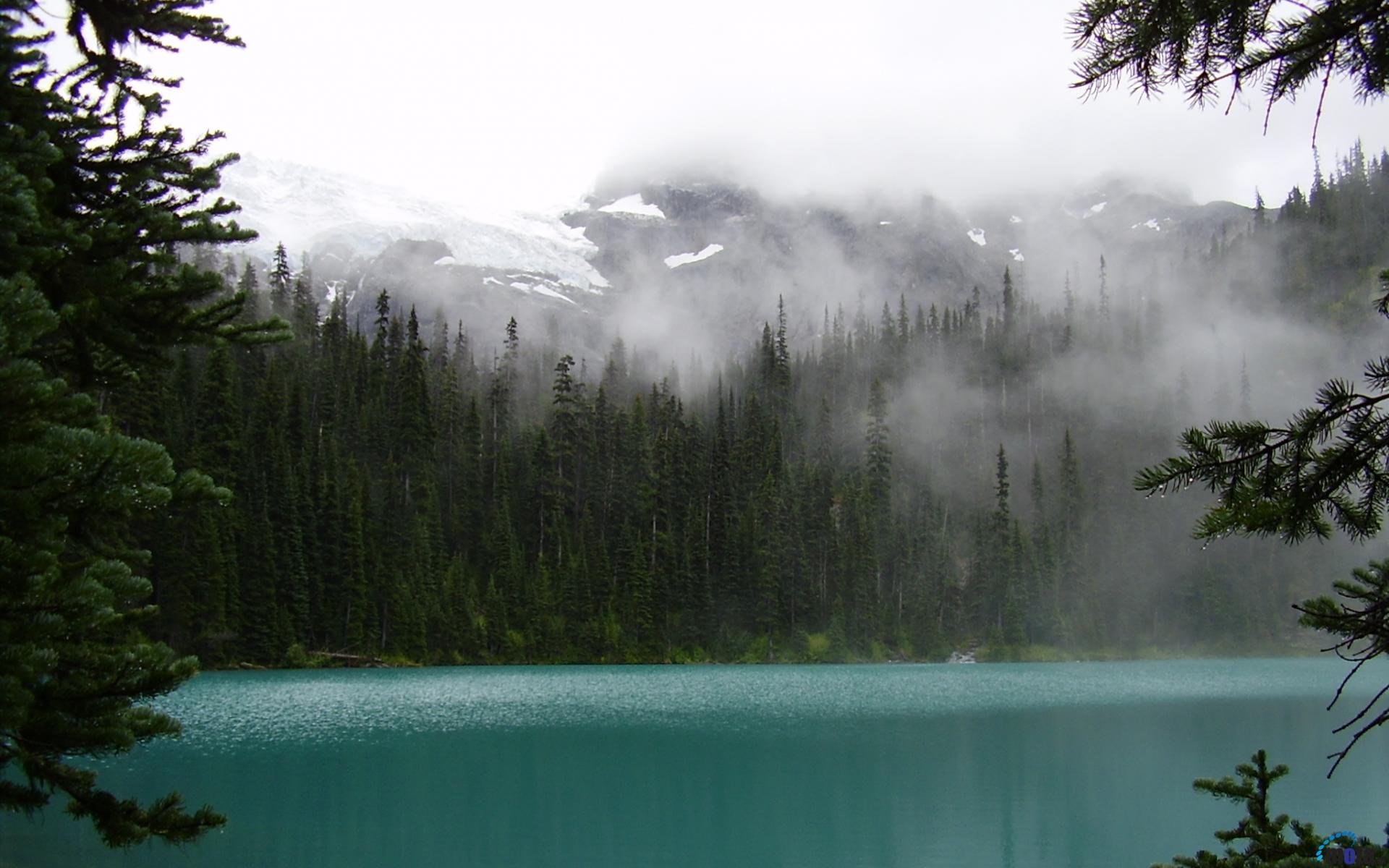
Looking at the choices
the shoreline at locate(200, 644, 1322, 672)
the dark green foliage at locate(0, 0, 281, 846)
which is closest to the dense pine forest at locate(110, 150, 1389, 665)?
the shoreline at locate(200, 644, 1322, 672)

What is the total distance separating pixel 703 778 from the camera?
3042 centimetres

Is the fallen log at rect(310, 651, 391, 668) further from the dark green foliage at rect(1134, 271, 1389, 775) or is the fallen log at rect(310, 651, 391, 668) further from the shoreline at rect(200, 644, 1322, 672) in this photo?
the dark green foliage at rect(1134, 271, 1389, 775)

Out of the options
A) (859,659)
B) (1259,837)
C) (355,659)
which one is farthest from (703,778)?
(859,659)

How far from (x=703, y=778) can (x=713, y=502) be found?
77920mm

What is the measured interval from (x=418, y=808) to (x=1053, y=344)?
154 m

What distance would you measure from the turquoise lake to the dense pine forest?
79.4ft

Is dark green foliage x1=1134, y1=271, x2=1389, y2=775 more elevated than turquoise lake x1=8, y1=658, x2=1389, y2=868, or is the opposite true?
dark green foliage x1=1134, y1=271, x2=1389, y2=775

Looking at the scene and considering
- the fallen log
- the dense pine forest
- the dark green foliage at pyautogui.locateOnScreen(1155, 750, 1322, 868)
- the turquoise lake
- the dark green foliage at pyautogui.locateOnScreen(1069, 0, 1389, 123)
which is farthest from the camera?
the dense pine forest

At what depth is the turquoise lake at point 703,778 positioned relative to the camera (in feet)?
74.0

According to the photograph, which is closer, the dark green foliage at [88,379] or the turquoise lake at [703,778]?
the dark green foliage at [88,379]

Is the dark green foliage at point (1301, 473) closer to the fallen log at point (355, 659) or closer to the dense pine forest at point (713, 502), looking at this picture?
the dense pine forest at point (713, 502)

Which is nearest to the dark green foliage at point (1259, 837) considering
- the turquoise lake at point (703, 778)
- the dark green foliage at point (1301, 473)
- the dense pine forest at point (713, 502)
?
the dark green foliage at point (1301, 473)

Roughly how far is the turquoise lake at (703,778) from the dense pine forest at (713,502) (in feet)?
79.4

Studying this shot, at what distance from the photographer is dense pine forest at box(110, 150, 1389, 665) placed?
7994 centimetres
